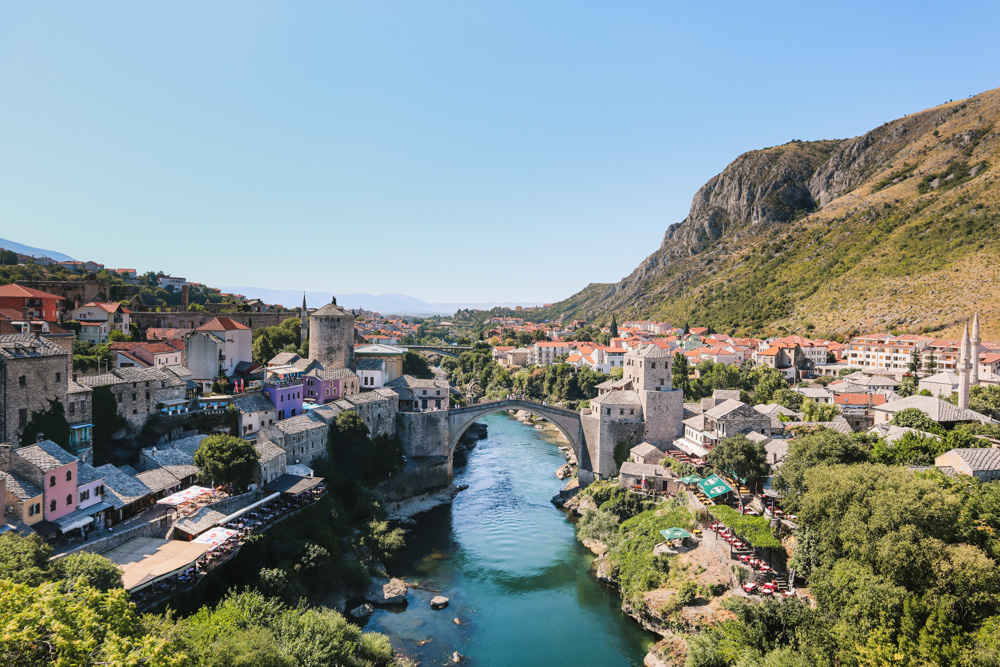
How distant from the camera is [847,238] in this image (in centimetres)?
6862

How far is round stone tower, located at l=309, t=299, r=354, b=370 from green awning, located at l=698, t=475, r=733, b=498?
22746 millimetres

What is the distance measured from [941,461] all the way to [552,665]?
16.2 m

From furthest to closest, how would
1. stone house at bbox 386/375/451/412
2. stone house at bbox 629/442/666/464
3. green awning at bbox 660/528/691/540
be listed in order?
stone house at bbox 386/375/451/412
stone house at bbox 629/442/666/464
green awning at bbox 660/528/691/540

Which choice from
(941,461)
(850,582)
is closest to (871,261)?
(941,461)

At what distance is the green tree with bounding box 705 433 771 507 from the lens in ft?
78.2

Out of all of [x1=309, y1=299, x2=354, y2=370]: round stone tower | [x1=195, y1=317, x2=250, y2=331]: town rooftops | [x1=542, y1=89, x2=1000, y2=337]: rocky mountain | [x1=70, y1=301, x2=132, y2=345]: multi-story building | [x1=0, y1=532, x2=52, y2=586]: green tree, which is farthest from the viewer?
[x1=542, y1=89, x2=1000, y2=337]: rocky mountain

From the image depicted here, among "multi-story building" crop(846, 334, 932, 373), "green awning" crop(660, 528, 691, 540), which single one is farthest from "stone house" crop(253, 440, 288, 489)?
"multi-story building" crop(846, 334, 932, 373)

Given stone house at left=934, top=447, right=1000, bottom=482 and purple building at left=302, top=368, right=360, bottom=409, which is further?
purple building at left=302, top=368, right=360, bottom=409

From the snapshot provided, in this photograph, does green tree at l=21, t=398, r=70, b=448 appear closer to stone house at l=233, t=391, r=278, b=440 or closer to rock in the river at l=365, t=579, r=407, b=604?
stone house at l=233, t=391, r=278, b=440

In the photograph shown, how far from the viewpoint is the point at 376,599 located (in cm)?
2145

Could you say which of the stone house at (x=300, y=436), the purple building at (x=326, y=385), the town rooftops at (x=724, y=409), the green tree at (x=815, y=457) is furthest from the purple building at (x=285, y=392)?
the green tree at (x=815, y=457)

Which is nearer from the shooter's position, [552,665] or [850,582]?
[850,582]

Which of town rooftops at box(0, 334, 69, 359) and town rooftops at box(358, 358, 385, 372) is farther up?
town rooftops at box(0, 334, 69, 359)

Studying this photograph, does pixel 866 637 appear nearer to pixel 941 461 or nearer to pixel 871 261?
pixel 941 461
